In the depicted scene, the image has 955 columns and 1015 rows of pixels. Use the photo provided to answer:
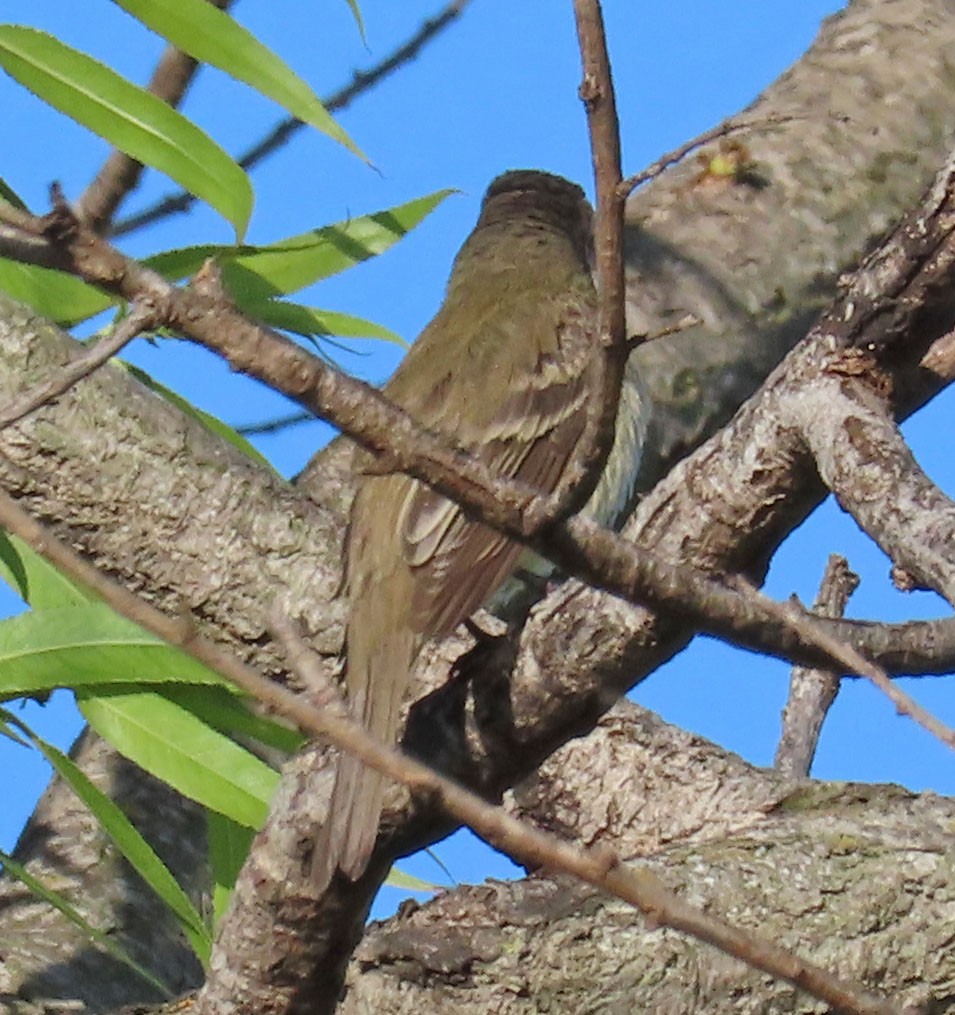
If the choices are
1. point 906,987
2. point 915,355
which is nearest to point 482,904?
point 906,987

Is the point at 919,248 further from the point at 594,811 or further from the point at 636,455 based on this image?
the point at 636,455

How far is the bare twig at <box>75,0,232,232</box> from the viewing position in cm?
480

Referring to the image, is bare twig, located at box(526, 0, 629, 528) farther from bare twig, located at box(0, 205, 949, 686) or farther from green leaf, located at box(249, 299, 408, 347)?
green leaf, located at box(249, 299, 408, 347)

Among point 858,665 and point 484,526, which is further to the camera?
point 484,526

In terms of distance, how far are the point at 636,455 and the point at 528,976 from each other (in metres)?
1.77

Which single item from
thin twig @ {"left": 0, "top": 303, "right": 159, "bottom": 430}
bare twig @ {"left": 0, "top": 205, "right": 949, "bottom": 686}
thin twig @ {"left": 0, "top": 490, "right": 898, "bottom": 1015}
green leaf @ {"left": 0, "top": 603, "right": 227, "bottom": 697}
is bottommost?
thin twig @ {"left": 0, "top": 490, "right": 898, "bottom": 1015}

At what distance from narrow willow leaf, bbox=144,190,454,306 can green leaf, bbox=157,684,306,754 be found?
41.4 inches

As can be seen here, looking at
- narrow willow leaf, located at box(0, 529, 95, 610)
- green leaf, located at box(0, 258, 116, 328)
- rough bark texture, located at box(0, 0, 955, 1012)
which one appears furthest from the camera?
green leaf, located at box(0, 258, 116, 328)

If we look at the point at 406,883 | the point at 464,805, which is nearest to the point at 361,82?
the point at 406,883

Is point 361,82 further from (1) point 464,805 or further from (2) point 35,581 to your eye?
(1) point 464,805

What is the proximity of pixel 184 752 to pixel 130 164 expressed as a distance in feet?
6.01

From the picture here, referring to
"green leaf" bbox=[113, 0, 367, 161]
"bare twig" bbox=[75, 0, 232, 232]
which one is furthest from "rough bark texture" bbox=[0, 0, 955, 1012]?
"bare twig" bbox=[75, 0, 232, 232]

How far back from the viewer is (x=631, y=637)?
2.46 meters

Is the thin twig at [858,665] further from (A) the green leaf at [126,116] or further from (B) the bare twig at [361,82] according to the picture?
(B) the bare twig at [361,82]
